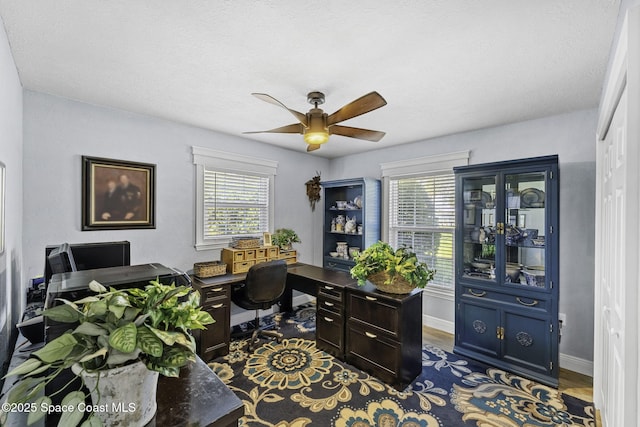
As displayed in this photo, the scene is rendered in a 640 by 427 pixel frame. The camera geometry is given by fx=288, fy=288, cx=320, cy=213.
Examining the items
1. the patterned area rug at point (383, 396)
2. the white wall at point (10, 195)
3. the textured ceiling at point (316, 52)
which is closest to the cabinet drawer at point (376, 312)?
the patterned area rug at point (383, 396)

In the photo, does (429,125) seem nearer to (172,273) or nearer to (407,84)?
(407,84)

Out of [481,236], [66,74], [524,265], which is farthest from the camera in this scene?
[481,236]

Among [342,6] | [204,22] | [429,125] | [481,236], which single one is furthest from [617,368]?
[204,22]

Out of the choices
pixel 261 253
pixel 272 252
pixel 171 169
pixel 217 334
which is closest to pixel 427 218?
pixel 272 252

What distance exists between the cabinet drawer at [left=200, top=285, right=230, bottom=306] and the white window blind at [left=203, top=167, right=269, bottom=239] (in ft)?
2.66

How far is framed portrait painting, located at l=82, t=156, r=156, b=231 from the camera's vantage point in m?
2.68

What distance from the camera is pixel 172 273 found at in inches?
48.8

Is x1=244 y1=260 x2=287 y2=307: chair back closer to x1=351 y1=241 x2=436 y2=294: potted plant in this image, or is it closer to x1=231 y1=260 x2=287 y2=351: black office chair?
x1=231 y1=260 x2=287 y2=351: black office chair

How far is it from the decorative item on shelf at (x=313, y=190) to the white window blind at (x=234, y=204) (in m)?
0.80

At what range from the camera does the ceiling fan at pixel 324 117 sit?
6.29 ft

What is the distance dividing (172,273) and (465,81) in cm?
237

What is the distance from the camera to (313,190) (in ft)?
15.5

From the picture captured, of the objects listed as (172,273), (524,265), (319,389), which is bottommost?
(319,389)

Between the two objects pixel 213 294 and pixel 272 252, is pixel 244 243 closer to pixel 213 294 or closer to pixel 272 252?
pixel 272 252
